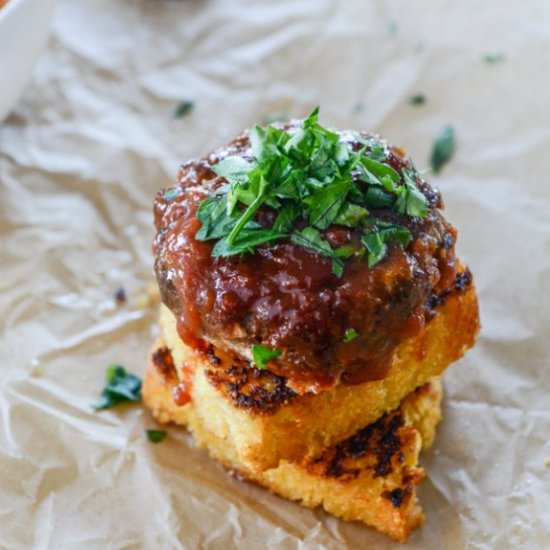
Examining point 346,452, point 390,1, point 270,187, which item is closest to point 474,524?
point 346,452

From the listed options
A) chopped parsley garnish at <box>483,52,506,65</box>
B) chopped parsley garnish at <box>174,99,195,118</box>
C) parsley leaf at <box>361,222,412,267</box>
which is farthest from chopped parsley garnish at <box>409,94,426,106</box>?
parsley leaf at <box>361,222,412,267</box>

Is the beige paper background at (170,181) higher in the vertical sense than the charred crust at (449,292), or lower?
lower

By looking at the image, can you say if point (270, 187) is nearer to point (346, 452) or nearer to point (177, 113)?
point (346, 452)

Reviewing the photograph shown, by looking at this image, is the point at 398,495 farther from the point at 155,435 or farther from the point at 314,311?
the point at 155,435

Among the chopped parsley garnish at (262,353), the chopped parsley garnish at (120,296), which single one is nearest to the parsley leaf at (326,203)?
the chopped parsley garnish at (262,353)

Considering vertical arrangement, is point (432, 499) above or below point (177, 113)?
below

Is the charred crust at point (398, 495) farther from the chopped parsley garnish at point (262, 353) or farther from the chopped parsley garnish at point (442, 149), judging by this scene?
the chopped parsley garnish at point (442, 149)
